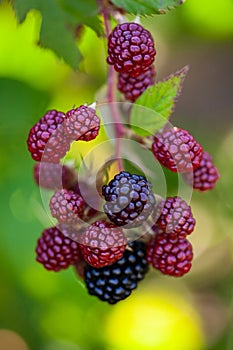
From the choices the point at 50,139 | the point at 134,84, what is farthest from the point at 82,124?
the point at 134,84

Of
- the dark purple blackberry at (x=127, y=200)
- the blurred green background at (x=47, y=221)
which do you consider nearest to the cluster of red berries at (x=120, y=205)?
the dark purple blackberry at (x=127, y=200)

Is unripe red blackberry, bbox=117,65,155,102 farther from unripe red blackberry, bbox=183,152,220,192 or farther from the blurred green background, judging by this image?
the blurred green background

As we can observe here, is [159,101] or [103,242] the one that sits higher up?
[159,101]

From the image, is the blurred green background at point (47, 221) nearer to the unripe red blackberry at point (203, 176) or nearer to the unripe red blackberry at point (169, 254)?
the unripe red blackberry at point (203, 176)

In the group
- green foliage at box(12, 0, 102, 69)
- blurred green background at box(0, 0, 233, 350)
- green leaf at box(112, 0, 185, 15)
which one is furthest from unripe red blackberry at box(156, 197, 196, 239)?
blurred green background at box(0, 0, 233, 350)

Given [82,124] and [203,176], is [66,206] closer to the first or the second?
[82,124]
